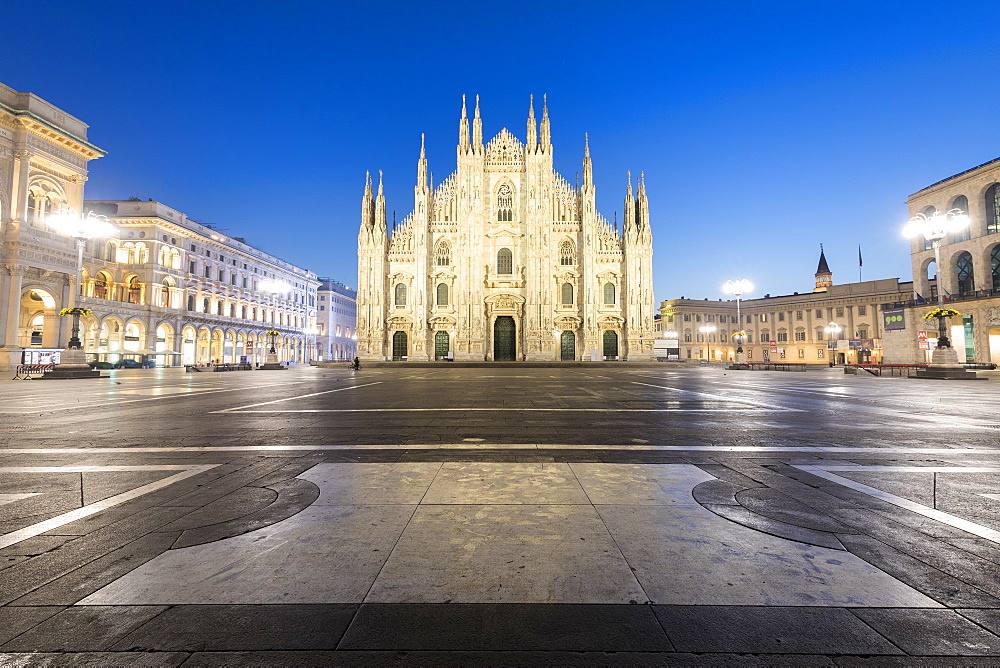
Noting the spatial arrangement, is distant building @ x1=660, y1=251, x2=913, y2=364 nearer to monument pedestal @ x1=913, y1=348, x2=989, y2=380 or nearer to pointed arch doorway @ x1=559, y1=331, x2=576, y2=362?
pointed arch doorway @ x1=559, y1=331, x2=576, y2=362

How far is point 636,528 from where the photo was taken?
3014mm

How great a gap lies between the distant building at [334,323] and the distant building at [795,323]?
61.9 m

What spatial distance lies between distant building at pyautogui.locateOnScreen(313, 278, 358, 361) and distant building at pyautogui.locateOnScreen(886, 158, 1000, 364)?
258ft

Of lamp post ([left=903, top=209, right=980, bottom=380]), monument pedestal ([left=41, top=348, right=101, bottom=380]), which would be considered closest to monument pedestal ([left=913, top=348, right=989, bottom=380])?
lamp post ([left=903, top=209, right=980, bottom=380])

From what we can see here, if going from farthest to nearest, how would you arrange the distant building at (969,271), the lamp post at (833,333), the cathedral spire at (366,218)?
the lamp post at (833,333) → the cathedral spire at (366,218) → the distant building at (969,271)

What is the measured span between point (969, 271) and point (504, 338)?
43.2m

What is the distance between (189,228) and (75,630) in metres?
60.4

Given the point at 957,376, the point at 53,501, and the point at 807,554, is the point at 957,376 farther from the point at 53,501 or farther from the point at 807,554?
the point at 53,501

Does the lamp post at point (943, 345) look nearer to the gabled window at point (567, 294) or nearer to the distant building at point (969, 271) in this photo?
the distant building at point (969, 271)

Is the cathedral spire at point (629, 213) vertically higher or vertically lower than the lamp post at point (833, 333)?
higher

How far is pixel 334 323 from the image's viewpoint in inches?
3649

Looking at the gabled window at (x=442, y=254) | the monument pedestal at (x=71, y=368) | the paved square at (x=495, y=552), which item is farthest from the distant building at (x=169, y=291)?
the paved square at (x=495, y=552)

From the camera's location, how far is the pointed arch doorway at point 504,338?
50.2m

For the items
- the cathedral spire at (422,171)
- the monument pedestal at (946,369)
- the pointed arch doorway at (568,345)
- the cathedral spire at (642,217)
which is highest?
the cathedral spire at (422,171)
